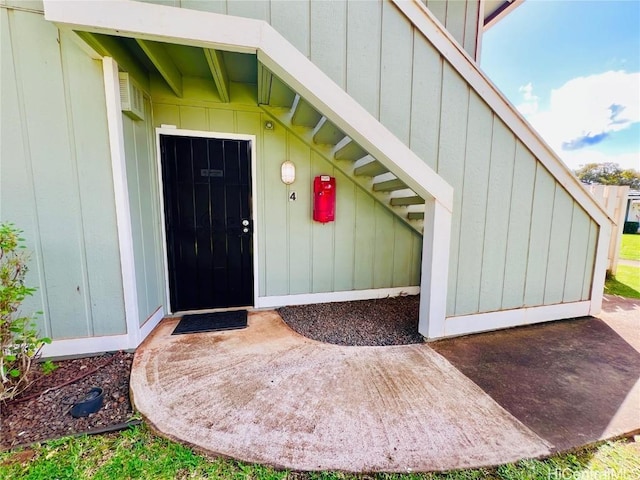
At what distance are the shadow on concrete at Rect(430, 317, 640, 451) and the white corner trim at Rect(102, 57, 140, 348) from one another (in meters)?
2.73

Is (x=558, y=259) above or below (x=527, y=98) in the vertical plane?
below

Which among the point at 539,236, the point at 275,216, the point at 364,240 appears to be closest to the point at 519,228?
the point at 539,236

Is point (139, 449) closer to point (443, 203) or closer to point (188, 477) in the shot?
point (188, 477)

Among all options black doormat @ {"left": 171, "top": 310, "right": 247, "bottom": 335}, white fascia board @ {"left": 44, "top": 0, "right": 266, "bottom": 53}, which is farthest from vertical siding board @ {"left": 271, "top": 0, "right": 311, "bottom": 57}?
black doormat @ {"left": 171, "top": 310, "right": 247, "bottom": 335}

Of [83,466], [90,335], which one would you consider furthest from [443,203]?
[90,335]

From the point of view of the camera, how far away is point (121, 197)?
219cm

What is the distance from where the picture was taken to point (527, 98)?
1326cm

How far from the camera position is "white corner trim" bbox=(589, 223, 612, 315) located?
2.94 m

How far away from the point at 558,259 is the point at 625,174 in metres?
33.5

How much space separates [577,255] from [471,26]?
3.18 metres

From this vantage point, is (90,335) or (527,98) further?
(527,98)

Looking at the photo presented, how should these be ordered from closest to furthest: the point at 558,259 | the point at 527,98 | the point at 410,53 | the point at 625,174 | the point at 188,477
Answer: the point at 188,477 < the point at 410,53 < the point at 558,259 < the point at 527,98 < the point at 625,174

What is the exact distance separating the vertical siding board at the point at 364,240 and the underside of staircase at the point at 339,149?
0.15 m

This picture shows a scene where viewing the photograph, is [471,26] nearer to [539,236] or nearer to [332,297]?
[539,236]
